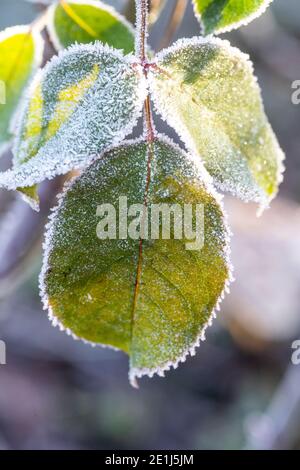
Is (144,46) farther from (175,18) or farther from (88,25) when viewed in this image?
(175,18)

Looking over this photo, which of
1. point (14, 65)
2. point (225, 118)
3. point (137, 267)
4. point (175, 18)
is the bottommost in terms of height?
point (137, 267)

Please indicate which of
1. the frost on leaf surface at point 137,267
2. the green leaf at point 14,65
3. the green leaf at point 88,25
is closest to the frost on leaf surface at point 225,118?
the frost on leaf surface at point 137,267

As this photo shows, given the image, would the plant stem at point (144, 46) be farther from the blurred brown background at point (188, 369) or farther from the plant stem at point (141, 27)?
the blurred brown background at point (188, 369)

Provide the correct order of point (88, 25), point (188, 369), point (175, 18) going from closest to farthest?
point (88, 25)
point (175, 18)
point (188, 369)

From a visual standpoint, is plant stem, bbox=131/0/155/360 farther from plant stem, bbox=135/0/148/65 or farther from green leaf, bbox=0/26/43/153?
green leaf, bbox=0/26/43/153

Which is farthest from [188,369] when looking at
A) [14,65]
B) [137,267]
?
[137,267]

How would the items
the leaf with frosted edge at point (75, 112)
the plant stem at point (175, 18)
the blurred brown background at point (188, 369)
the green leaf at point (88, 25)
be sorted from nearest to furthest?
the leaf with frosted edge at point (75, 112)
the green leaf at point (88, 25)
the plant stem at point (175, 18)
the blurred brown background at point (188, 369)

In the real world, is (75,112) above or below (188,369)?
below
